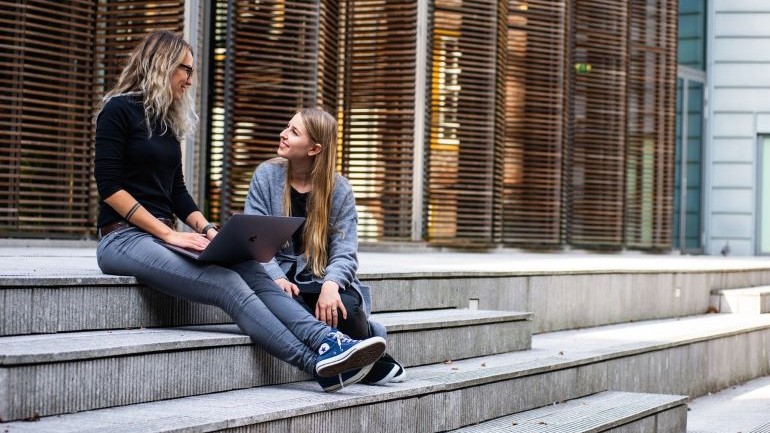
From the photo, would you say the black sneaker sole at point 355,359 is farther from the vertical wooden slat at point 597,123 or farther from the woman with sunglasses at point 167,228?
the vertical wooden slat at point 597,123

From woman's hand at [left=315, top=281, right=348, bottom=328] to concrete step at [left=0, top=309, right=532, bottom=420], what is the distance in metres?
0.26

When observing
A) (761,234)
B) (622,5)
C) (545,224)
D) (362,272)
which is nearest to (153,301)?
(362,272)

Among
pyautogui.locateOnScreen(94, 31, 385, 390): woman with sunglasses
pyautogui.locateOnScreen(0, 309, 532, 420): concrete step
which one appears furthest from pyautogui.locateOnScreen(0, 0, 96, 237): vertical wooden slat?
pyautogui.locateOnScreen(0, 309, 532, 420): concrete step

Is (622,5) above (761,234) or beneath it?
above

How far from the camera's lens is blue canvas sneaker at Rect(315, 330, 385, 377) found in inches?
160

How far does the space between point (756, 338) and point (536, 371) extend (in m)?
4.71

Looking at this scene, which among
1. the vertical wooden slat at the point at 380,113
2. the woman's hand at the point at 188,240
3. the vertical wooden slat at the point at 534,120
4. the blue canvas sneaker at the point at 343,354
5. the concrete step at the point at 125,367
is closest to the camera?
the concrete step at the point at 125,367

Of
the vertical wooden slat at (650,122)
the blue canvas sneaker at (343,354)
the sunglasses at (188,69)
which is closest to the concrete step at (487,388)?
the blue canvas sneaker at (343,354)

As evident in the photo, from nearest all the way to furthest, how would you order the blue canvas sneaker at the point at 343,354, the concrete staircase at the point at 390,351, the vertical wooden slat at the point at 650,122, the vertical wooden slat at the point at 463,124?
the concrete staircase at the point at 390,351 → the blue canvas sneaker at the point at 343,354 → the vertical wooden slat at the point at 463,124 → the vertical wooden slat at the point at 650,122

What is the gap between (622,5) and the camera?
1570cm

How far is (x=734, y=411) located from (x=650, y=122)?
370 inches

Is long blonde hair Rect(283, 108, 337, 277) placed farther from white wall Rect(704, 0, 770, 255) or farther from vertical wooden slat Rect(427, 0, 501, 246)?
white wall Rect(704, 0, 770, 255)

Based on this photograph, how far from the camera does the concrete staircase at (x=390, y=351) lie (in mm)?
3545

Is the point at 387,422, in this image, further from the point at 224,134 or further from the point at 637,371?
the point at 224,134
